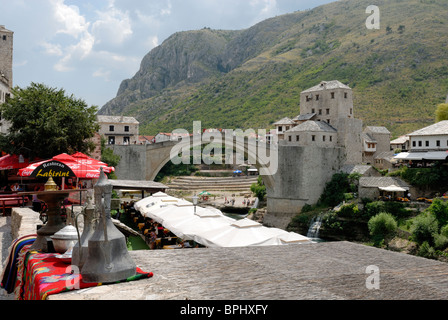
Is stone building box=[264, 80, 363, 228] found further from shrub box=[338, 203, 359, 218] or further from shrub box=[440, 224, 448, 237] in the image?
shrub box=[440, 224, 448, 237]

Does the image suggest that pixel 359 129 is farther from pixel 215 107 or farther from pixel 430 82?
pixel 215 107

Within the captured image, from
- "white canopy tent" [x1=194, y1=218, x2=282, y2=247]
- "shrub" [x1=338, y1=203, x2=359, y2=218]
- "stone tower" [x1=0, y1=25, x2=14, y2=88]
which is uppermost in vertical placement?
"stone tower" [x1=0, y1=25, x2=14, y2=88]

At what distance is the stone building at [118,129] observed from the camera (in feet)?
157

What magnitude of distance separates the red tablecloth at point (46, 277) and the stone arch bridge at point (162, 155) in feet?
80.9

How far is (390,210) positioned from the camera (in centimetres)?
2716

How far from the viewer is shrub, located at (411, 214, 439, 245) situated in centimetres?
2242

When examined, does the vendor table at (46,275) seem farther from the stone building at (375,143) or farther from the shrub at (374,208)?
the stone building at (375,143)

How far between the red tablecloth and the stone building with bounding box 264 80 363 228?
29234 mm

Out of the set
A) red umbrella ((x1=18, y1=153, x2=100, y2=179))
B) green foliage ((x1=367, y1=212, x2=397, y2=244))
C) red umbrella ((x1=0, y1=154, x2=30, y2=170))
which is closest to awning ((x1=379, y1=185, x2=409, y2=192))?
green foliage ((x1=367, y1=212, x2=397, y2=244))

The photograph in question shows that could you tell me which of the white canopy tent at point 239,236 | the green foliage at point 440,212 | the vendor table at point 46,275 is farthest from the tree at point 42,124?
→ the green foliage at point 440,212

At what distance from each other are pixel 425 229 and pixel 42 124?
2139 centimetres
